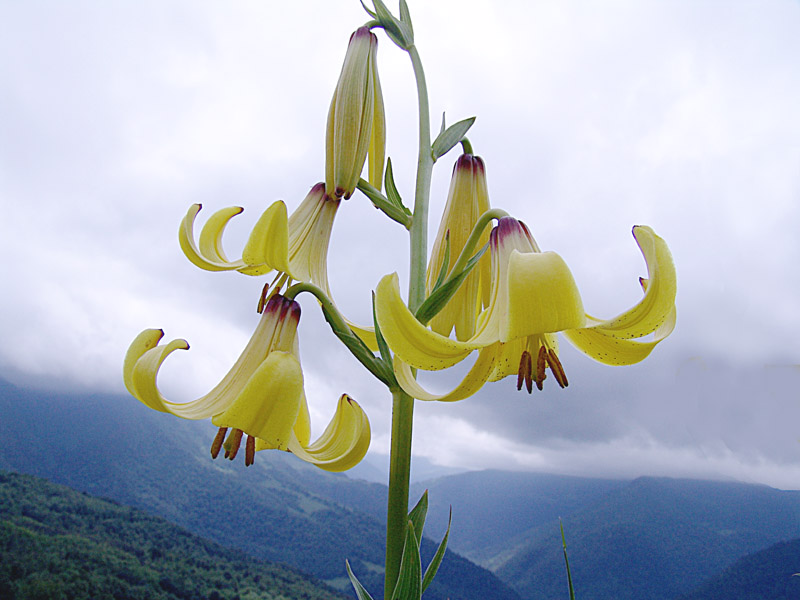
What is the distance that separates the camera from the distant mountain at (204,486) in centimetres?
7869

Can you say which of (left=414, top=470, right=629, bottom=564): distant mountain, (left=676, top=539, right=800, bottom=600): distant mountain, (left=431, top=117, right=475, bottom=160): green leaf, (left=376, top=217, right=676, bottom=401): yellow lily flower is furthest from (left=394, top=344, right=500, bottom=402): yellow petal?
(left=414, top=470, right=629, bottom=564): distant mountain

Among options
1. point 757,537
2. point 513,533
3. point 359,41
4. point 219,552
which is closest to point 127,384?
point 359,41

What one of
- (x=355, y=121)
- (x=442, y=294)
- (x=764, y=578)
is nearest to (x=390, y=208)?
(x=355, y=121)

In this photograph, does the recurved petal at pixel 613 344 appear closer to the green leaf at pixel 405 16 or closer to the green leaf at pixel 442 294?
the green leaf at pixel 442 294

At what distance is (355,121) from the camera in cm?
106

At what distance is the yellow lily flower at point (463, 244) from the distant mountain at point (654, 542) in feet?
354

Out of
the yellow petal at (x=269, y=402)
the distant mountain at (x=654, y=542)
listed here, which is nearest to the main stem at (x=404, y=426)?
the yellow petal at (x=269, y=402)

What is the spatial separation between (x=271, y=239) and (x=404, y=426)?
0.38 m

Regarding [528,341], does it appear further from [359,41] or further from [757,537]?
[757,537]

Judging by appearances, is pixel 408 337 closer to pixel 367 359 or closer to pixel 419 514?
pixel 367 359

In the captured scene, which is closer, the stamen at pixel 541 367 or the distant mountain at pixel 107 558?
the stamen at pixel 541 367

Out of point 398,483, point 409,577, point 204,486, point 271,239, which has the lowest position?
point 204,486

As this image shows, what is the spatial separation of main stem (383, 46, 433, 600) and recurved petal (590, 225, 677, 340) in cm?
32

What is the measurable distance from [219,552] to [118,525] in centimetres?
986
